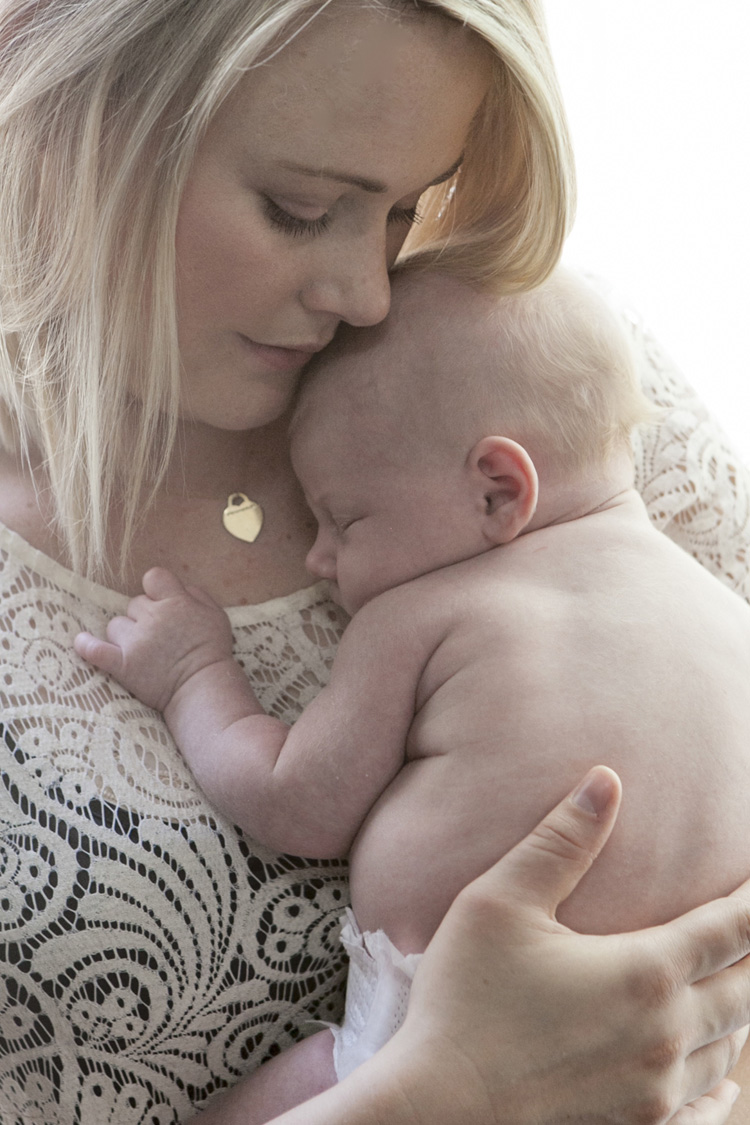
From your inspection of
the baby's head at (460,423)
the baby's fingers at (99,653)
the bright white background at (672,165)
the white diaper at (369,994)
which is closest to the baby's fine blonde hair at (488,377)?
the baby's head at (460,423)

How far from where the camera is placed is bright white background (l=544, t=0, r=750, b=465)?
2258 mm

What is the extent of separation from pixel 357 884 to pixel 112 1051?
0.27 meters

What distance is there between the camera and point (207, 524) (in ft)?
4.16

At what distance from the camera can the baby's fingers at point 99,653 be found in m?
1.09

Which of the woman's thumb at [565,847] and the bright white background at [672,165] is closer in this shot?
the woman's thumb at [565,847]

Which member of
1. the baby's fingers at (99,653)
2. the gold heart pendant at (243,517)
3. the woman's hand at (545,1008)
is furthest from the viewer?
the gold heart pendant at (243,517)

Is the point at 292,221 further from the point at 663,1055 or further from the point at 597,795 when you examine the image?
the point at 663,1055

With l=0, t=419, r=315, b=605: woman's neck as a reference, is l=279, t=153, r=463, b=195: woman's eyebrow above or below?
above

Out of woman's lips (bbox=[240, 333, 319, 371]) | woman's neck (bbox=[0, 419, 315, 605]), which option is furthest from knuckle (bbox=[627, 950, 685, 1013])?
woman's lips (bbox=[240, 333, 319, 371])

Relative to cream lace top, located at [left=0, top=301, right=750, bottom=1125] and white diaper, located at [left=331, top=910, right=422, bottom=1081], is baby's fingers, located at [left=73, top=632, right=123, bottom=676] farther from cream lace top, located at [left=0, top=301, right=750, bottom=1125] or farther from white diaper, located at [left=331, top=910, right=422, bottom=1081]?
white diaper, located at [left=331, top=910, right=422, bottom=1081]

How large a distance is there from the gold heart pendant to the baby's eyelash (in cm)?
38

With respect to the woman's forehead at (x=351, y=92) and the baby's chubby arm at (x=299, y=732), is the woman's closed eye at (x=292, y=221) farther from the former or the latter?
the baby's chubby arm at (x=299, y=732)

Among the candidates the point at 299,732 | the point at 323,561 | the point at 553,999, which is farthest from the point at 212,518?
the point at 553,999

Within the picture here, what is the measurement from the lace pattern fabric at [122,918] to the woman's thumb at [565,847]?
26 cm
